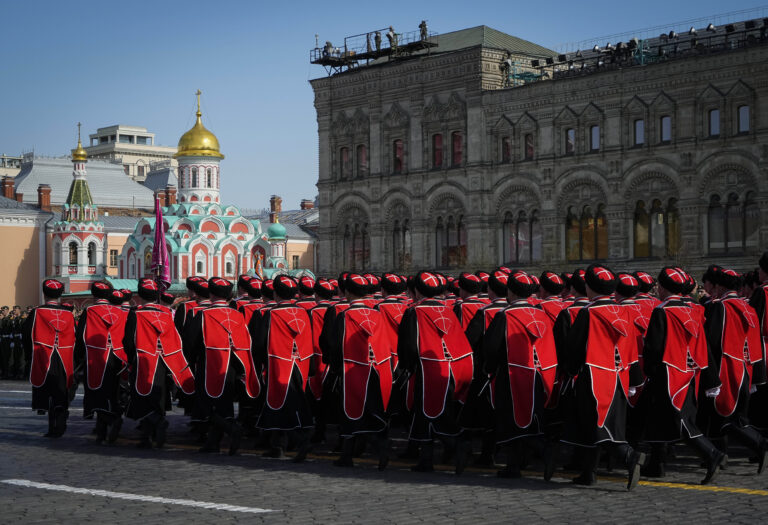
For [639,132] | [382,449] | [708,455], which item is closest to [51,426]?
[382,449]

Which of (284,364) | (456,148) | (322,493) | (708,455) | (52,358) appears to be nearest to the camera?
(322,493)

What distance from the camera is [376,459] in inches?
470

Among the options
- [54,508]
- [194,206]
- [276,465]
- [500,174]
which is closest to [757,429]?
[276,465]

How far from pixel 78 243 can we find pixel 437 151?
3062cm

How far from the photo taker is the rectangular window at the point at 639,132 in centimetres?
4216

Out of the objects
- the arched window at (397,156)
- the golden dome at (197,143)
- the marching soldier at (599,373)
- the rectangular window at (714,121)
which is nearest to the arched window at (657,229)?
the rectangular window at (714,121)

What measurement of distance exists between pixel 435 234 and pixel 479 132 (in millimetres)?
4795

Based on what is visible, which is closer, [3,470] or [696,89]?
[3,470]

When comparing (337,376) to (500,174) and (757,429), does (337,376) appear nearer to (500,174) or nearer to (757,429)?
(757,429)

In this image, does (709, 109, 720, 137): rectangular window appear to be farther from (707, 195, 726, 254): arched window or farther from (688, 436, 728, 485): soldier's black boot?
(688, 436, 728, 485): soldier's black boot

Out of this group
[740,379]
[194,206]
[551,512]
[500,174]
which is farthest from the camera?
[194,206]

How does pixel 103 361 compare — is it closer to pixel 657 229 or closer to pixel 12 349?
pixel 12 349

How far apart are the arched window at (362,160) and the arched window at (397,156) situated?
1.55 meters

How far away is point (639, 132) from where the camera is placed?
4234 centimetres
